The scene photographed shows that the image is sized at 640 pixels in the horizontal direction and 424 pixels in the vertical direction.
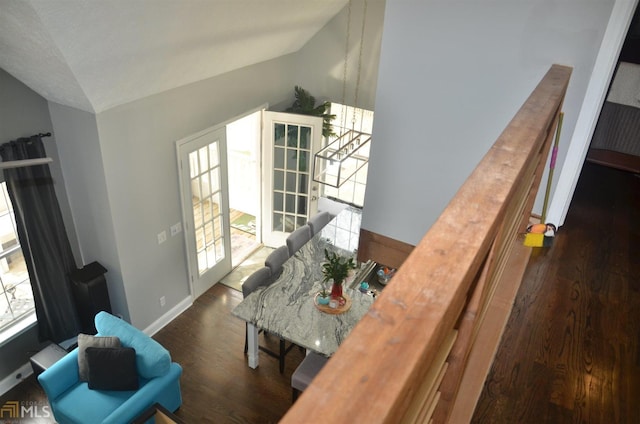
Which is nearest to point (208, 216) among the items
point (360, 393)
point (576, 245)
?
point (576, 245)

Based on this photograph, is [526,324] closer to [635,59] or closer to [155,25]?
[635,59]

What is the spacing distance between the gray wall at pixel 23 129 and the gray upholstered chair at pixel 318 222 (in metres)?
2.74

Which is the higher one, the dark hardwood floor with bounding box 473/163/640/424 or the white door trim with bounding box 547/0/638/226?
the white door trim with bounding box 547/0/638/226

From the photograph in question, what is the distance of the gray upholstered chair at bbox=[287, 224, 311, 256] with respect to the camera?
5.78 metres

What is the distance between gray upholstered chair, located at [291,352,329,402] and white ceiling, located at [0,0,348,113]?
9.15ft

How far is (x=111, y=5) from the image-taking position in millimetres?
2824

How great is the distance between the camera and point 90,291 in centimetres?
465

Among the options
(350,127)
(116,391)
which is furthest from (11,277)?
(350,127)

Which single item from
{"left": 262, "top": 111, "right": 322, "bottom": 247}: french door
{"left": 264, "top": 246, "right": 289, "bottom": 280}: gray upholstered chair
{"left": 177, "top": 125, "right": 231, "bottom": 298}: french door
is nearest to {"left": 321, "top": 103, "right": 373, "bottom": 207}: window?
{"left": 262, "top": 111, "right": 322, "bottom": 247}: french door

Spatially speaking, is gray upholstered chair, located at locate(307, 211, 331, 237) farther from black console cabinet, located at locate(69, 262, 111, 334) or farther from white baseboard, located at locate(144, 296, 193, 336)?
black console cabinet, located at locate(69, 262, 111, 334)

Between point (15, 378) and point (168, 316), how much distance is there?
1.56m

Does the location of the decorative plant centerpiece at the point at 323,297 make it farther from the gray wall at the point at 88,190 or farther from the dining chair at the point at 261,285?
the gray wall at the point at 88,190

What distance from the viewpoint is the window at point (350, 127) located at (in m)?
6.55

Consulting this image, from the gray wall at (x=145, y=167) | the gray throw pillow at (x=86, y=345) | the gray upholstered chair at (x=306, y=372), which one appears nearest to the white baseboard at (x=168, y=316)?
the gray wall at (x=145, y=167)
